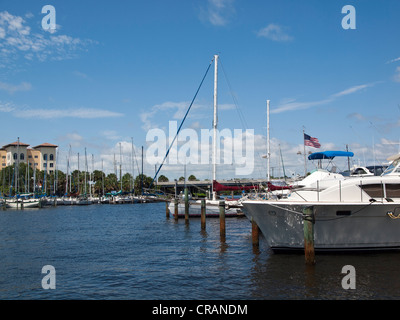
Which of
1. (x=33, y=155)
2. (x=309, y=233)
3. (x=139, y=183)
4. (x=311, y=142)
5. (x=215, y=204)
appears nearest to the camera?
(x=309, y=233)

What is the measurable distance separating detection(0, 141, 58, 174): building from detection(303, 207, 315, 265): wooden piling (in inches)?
4842

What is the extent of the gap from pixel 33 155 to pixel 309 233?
12960cm

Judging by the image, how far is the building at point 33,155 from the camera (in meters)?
126

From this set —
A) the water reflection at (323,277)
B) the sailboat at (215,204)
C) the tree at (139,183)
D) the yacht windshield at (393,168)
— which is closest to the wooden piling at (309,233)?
the water reflection at (323,277)

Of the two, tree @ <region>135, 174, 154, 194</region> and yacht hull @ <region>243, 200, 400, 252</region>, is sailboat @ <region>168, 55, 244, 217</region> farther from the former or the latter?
tree @ <region>135, 174, 154, 194</region>

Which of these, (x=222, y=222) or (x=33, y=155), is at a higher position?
(x=33, y=155)

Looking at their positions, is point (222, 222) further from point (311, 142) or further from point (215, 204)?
point (215, 204)

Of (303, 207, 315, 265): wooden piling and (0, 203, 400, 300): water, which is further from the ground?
(303, 207, 315, 265): wooden piling

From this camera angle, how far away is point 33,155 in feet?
427

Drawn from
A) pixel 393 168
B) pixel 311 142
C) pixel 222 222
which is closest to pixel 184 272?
pixel 222 222

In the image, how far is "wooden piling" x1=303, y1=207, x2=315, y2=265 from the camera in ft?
52.7

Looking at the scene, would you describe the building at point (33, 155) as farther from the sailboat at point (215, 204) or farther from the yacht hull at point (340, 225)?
the yacht hull at point (340, 225)

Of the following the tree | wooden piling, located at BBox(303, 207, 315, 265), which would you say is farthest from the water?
the tree
